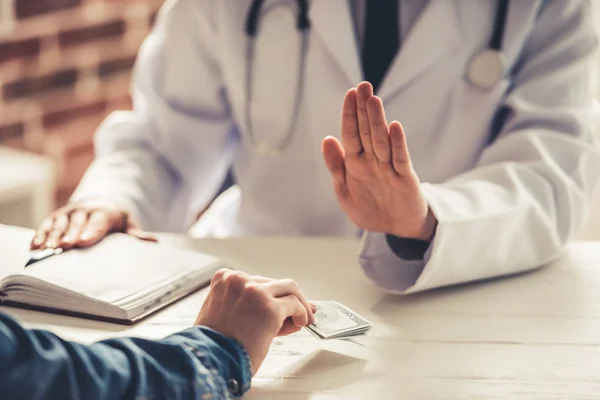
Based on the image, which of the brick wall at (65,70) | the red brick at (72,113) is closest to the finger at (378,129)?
the brick wall at (65,70)

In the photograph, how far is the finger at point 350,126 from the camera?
0.95m

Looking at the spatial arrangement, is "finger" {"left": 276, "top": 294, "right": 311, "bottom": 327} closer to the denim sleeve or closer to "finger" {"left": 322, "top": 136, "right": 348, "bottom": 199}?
the denim sleeve

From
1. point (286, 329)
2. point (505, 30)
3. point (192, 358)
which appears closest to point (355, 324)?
point (286, 329)

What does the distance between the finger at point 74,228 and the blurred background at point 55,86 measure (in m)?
0.88

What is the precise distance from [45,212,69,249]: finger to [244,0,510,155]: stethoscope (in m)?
0.39

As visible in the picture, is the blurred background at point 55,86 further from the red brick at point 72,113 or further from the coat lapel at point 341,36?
the coat lapel at point 341,36

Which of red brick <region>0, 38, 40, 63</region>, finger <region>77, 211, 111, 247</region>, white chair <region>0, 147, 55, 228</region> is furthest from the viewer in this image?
red brick <region>0, 38, 40, 63</region>

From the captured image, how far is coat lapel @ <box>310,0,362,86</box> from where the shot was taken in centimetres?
129

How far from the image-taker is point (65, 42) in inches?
90.9

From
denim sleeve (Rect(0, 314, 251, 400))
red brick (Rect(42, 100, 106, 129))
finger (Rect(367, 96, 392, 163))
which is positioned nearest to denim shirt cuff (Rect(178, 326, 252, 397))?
denim sleeve (Rect(0, 314, 251, 400))

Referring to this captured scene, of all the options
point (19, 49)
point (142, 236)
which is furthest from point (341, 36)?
point (19, 49)

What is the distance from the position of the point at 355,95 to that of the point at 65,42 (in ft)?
5.17

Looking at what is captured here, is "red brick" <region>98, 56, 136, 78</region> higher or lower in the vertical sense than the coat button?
lower

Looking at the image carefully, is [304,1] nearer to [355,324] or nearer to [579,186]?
[579,186]
